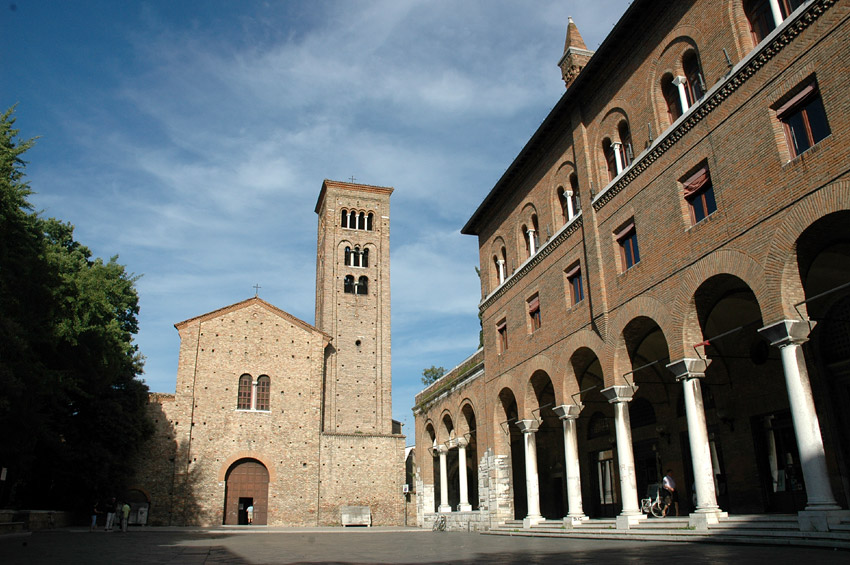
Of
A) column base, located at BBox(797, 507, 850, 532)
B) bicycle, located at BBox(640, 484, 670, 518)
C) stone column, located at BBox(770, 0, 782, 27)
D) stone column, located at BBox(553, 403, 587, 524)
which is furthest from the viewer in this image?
stone column, located at BBox(553, 403, 587, 524)

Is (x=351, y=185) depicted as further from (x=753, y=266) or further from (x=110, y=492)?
(x=753, y=266)

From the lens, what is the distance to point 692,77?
1315 cm

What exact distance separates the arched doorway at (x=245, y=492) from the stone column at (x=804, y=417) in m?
27.2

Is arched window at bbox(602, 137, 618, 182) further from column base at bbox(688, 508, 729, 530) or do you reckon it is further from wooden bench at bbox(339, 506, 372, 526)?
wooden bench at bbox(339, 506, 372, 526)

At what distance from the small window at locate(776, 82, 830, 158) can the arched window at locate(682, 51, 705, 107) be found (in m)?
2.69

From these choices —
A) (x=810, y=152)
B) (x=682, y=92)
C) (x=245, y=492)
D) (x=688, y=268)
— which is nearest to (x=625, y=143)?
(x=682, y=92)

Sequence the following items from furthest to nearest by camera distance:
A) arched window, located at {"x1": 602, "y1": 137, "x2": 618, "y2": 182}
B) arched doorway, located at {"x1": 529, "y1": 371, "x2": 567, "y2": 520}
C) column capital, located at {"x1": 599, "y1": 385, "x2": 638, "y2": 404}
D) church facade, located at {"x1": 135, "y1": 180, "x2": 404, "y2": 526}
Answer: church facade, located at {"x1": 135, "y1": 180, "x2": 404, "y2": 526} < arched doorway, located at {"x1": 529, "y1": 371, "x2": 567, "y2": 520} < arched window, located at {"x1": 602, "y1": 137, "x2": 618, "y2": 182} < column capital, located at {"x1": 599, "y1": 385, "x2": 638, "y2": 404}

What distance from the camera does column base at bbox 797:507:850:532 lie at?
8789 millimetres

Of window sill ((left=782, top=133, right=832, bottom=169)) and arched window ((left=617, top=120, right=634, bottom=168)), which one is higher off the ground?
arched window ((left=617, top=120, right=634, bottom=168))

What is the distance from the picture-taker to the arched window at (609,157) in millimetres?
15844

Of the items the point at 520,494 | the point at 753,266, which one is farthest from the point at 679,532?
the point at 520,494

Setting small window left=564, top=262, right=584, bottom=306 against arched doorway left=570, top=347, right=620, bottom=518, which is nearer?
small window left=564, top=262, right=584, bottom=306

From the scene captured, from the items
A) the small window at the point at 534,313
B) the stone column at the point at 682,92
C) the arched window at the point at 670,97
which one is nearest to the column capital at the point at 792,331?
the stone column at the point at 682,92

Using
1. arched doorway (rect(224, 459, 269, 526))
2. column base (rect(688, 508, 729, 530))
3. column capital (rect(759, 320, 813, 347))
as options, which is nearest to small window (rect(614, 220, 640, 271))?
column capital (rect(759, 320, 813, 347))
